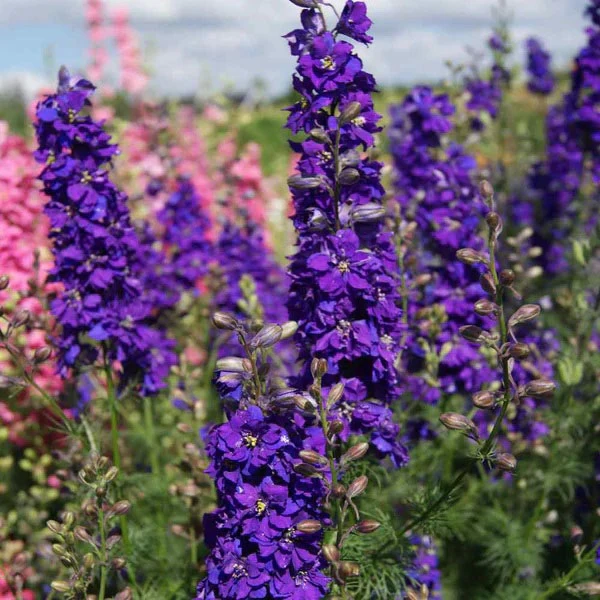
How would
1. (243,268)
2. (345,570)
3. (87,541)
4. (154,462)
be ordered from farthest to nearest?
(243,268), (154,462), (87,541), (345,570)

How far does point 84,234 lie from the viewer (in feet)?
11.1

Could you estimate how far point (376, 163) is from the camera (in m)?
2.88

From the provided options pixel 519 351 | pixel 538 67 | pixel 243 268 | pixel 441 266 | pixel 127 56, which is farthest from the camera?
pixel 127 56

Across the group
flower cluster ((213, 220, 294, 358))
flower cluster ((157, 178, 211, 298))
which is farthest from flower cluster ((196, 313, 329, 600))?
flower cluster ((157, 178, 211, 298))

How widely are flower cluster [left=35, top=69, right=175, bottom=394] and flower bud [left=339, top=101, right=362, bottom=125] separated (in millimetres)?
1223

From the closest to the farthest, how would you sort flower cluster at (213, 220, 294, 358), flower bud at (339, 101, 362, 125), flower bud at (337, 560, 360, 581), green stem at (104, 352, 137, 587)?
1. flower bud at (337, 560, 360, 581)
2. flower bud at (339, 101, 362, 125)
3. green stem at (104, 352, 137, 587)
4. flower cluster at (213, 220, 294, 358)

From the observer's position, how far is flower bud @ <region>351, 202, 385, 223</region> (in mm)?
2734

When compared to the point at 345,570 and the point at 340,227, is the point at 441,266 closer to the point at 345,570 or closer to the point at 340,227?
the point at 340,227

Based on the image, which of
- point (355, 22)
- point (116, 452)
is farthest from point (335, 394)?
point (116, 452)

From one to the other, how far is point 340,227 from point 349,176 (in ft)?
0.69

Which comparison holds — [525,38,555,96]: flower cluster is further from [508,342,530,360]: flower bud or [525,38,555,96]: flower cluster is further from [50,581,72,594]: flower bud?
[50,581,72,594]: flower bud

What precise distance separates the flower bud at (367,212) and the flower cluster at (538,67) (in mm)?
5707

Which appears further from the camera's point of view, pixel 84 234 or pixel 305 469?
pixel 84 234

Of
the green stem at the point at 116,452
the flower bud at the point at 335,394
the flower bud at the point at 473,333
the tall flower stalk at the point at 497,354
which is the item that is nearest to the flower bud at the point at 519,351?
the tall flower stalk at the point at 497,354
